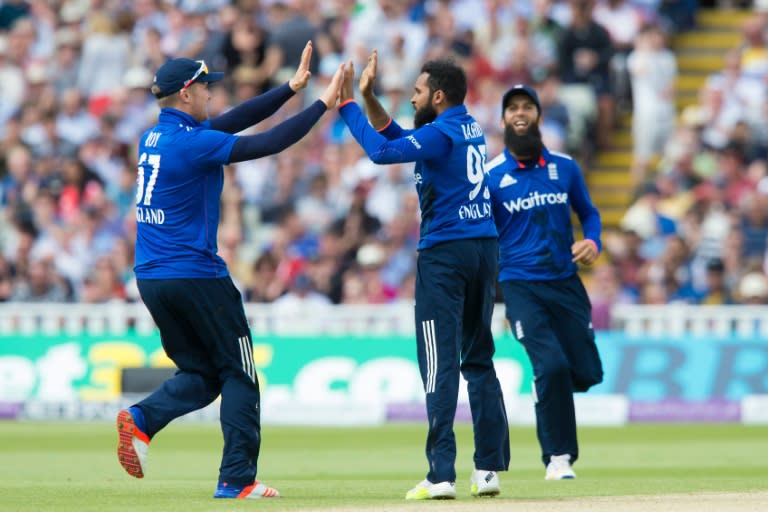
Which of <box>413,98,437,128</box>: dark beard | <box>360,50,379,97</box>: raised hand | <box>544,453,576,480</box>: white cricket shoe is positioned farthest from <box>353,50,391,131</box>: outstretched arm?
<box>544,453,576,480</box>: white cricket shoe

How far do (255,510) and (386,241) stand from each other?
11.7m

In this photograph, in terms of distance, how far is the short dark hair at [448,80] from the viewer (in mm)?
10023

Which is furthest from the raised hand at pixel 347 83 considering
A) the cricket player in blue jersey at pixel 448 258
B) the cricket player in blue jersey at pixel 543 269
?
the cricket player in blue jersey at pixel 543 269

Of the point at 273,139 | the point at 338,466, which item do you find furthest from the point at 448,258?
the point at 338,466

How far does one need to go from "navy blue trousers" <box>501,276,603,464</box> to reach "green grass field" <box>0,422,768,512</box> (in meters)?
0.38

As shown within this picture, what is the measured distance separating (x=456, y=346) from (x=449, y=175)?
1044mm

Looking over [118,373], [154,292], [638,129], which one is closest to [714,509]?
[154,292]

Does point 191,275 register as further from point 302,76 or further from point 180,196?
point 302,76

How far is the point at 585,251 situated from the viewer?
37.7 ft

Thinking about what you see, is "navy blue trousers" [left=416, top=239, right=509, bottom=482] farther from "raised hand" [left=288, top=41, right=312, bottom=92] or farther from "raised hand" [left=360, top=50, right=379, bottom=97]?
"raised hand" [left=288, top=41, right=312, bottom=92]

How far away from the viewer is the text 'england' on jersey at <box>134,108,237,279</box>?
32.0ft

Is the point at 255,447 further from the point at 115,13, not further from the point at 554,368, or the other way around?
the point at 115,13

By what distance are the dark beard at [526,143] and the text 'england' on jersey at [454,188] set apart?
5.72 feet

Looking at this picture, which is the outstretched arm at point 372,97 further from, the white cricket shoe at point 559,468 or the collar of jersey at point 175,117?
the white cricket shoe at point 559,468
